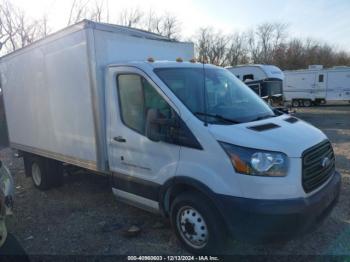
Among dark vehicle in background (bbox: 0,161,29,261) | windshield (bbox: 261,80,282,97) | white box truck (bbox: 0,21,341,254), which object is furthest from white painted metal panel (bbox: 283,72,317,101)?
dark vehicle in background (bbox: 0,161,29,261)

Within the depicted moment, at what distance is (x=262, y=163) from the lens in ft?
10.0

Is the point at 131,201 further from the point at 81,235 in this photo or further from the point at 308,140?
the point at 308,140

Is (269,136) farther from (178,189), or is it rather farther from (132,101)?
(132,101)

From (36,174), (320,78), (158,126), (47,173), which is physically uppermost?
(320,78)

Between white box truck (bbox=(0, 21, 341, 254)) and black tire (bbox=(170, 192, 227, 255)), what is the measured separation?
0.01m

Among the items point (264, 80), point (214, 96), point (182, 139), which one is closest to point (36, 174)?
point (182, 139)

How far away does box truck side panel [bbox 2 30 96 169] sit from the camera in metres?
4.65

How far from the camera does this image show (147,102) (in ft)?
12.9

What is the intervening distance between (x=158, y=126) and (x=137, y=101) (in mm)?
582

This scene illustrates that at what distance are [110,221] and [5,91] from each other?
4.55 meters

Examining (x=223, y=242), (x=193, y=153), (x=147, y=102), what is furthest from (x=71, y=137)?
(x=223, y=242)

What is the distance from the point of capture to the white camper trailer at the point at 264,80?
56.9ft

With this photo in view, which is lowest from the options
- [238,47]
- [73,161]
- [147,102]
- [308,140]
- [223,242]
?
[223,242]

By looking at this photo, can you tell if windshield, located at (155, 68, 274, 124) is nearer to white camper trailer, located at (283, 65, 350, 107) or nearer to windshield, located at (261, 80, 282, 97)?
windshield, located at (261, 80, 282, 97)
